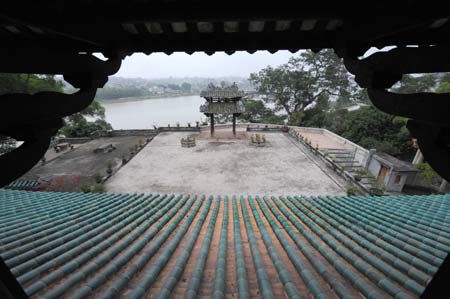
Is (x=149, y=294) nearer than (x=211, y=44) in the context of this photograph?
Yes

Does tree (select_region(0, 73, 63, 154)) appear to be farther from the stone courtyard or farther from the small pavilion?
the small pavilion

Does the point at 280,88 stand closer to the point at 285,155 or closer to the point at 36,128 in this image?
the point at 285,155

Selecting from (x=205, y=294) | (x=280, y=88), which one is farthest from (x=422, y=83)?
(x=205, y=294)

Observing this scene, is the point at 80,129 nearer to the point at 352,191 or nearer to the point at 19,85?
the point at 19,85

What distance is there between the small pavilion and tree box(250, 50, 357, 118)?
950cm

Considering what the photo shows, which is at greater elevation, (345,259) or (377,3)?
(377,3)

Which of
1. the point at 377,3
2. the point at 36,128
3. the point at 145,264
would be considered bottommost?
the point at 145,264

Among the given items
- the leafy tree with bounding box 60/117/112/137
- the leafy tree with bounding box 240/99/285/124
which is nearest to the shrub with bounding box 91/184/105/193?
the leafy tree with bounding box 60/117/112/137

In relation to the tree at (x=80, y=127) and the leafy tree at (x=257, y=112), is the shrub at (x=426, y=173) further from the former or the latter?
the tree at (x=80, y=127)

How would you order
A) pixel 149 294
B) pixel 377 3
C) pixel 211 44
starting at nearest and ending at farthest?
pixel 377 3 < pixel 149 294 < pixel 211 44

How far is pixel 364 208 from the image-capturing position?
5.34 m

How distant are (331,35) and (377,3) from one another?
857mm

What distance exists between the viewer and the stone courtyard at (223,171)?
37.0 ft

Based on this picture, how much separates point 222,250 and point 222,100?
1802cm
